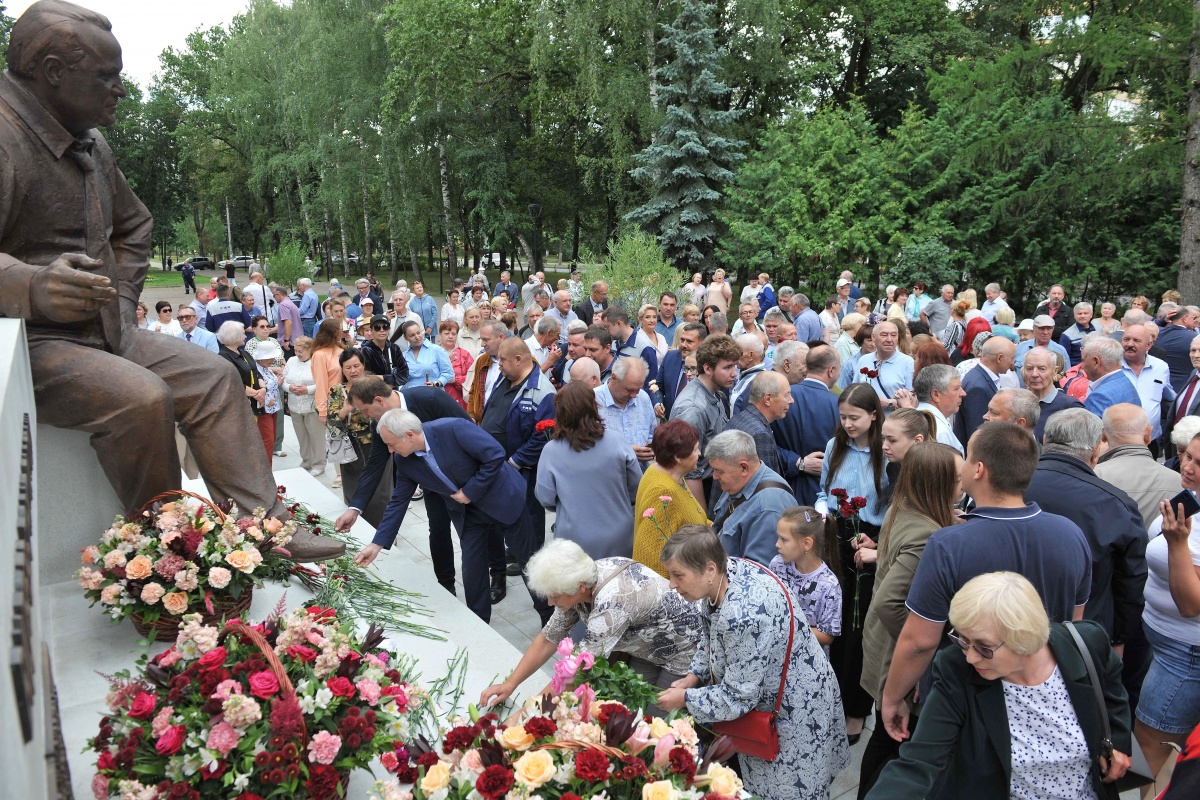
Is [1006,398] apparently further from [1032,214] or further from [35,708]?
[1032,214]

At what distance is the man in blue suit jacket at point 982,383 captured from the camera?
20.2 feet

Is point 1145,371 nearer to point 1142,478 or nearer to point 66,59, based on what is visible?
point 1142,478

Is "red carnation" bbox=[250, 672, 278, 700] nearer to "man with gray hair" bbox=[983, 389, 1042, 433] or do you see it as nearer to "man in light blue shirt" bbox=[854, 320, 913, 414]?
"man with gray hair" bbox=[983, 389, 1042, 433]

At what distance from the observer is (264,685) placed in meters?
2.32

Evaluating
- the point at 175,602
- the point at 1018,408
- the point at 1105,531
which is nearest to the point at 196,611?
the point at 175,602

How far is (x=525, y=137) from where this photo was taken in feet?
96.2

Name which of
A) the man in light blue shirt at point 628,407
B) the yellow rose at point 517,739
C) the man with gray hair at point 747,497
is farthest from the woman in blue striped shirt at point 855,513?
the yellow rose at point 517,739

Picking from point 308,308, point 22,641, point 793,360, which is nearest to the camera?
point 22,641

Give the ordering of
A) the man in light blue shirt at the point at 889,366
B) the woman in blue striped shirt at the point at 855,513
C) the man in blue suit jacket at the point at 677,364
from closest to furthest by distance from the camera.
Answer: the woman in blue striped shirt at the point at 855,513, the man in light blue shirt at the point at 889,366, the man in blue suit jacket at the point at 677,364

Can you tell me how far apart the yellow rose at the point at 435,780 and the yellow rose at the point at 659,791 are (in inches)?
19.4

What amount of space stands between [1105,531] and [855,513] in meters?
1.11

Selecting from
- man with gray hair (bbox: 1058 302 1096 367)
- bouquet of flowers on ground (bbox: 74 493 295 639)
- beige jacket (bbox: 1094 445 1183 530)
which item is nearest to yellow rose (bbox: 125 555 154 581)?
bouquet of flowers on ground (bbox: 74 493 295 639)

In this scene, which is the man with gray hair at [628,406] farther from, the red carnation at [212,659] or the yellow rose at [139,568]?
the red carnation at [212,659]

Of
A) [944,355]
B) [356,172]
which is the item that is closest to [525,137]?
[356,172]
